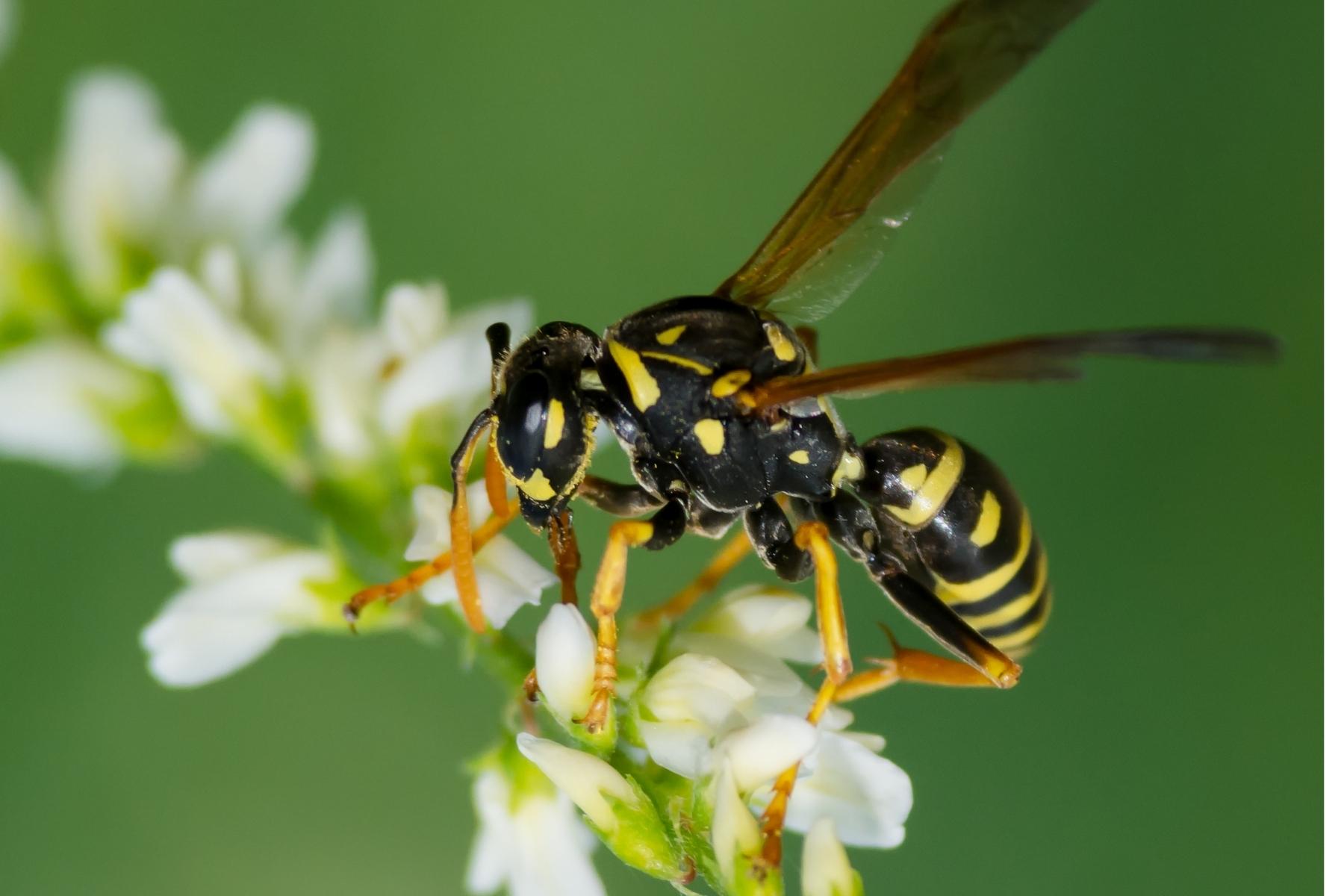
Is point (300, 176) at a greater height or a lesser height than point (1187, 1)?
lesser

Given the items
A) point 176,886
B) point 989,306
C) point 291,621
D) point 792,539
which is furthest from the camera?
point 989,306

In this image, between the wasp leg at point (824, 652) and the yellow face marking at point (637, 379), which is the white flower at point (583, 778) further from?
the yellow face marking at point (637, 379)

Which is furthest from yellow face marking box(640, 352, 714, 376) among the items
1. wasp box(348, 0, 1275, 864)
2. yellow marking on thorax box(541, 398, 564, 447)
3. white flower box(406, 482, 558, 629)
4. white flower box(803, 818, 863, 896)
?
white flower box(803, 818, 863, 896)

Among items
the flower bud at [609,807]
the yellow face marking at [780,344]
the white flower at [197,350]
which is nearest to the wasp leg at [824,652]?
the flower bud at [609,807]

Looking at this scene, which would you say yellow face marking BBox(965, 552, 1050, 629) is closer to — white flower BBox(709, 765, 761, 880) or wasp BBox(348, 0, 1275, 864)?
wasp BBox(348, 0, 1275, 864)

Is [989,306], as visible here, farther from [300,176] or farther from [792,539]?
[300,176]

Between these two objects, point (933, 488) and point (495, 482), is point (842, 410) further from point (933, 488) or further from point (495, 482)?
point (495, 482)

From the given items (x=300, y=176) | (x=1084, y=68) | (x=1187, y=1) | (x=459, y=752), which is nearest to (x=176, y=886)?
(x=459, y=752)
